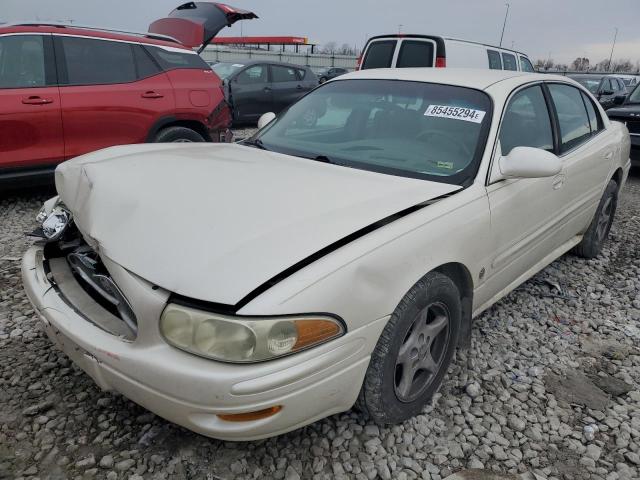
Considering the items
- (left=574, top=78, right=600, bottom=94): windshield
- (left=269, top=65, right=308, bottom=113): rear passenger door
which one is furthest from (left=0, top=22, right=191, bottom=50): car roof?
(left=574, top=78, right=600, bottom=94): windshield

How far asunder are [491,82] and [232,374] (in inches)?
87.8

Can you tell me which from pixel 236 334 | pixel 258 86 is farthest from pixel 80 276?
pixel 258 86

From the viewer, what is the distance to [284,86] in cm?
1109

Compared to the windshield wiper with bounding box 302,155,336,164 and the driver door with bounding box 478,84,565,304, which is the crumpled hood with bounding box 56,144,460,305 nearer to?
the windshield wiper with bounding box 302,155,336,164

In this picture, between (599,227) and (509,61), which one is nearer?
(599,227)

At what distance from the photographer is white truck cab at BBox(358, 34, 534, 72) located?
8.35 m

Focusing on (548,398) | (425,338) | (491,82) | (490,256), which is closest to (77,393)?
(425,338)

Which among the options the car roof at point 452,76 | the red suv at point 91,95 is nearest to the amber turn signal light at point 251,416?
the car roof at point 452,76

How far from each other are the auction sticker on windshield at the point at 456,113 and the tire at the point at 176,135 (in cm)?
334

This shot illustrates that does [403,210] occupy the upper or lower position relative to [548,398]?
upper

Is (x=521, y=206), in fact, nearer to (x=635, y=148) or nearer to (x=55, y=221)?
(x=55, y=221)

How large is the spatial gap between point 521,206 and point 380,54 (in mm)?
6814

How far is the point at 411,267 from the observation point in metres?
1.98

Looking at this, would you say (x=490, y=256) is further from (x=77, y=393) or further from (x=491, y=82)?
(x=77, y=393)
